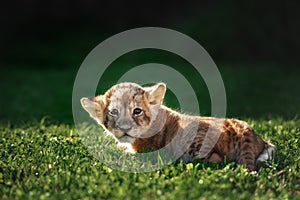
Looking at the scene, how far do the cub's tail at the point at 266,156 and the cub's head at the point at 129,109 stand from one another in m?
1.06

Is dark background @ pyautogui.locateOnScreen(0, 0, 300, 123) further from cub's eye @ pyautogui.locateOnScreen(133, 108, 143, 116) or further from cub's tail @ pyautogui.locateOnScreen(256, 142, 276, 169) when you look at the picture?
cub's eye @ pyautogui.locateOnScreen(133, 108, 143, 116)

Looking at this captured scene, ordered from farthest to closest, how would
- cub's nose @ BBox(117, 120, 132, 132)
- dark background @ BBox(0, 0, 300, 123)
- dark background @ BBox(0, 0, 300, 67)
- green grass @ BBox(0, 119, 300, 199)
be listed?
1. dark background @ BBox(0, 0, 300, 67)
2. dark background @ BBox(0, 0, 300, 123)
3. cub's nose @ BBox(117, 120, 132, 132)
4. green grass @ BBox(0, 119, 300, 199)

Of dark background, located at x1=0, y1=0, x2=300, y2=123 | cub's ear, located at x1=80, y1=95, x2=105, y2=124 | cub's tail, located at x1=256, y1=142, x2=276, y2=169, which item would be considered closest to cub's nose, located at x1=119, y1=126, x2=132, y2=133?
cub's ear, located at x1=80, y1=95, x2=105, y2=124

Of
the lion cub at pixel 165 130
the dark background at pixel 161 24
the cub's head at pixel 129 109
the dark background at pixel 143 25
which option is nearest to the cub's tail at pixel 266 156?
the lion cub at pixel 165 130

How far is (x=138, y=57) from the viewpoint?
1565 cm

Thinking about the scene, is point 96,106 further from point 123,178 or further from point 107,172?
point 123,178

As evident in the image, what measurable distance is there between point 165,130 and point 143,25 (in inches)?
523

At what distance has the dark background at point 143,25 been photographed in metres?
10.1

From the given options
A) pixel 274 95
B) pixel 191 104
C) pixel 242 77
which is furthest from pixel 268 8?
pixel 191 104

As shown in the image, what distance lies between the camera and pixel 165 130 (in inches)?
193

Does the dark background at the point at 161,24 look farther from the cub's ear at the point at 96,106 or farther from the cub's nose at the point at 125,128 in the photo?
the cub's nose at the point at 125,128

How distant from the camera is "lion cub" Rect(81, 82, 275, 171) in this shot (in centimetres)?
470

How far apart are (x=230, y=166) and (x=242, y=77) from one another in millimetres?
8511

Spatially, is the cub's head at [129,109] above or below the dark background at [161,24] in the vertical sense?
below
